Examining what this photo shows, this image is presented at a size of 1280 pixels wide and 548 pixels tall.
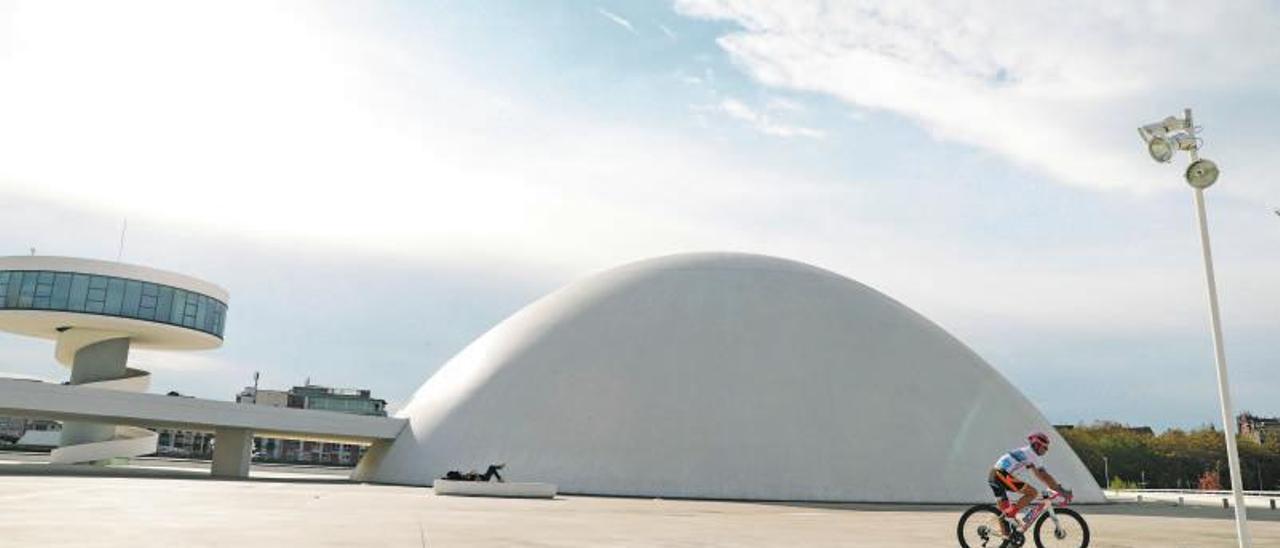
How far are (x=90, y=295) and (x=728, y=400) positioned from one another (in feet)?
144

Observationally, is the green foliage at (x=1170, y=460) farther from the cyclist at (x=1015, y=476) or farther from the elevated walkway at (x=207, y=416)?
the cyclist at (x=1015, y=476)

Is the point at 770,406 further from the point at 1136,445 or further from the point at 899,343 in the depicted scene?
the point at 1136,445

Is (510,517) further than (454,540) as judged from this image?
Yes

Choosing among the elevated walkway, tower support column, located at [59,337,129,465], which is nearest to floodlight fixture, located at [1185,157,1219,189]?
the elevated walkway

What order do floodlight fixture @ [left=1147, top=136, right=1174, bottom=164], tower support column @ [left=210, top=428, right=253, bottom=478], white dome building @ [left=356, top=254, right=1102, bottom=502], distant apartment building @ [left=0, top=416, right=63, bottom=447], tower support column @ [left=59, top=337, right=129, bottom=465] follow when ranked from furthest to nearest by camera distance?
distant apartment building @ [left=0, top=416, right=63, bottom=447]
tower support column @ [left=59, top=337, right=129, bottom=465]
tower support column @ [left=210, top=428, right=253, bottom=478]
white dome building @ [left=356, top=254, right=1102, bottom=502]
floodlight fixture @ [left=1147, top=136, right=1174, bottom=164]

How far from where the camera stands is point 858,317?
1812 inches

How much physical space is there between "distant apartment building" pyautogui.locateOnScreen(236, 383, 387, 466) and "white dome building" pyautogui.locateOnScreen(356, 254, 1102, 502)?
123 metres

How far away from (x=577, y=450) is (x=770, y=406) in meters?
8.69

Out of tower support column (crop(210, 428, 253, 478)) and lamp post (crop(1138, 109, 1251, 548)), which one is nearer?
lamp post (crop(1138, 109, 1251, 548))

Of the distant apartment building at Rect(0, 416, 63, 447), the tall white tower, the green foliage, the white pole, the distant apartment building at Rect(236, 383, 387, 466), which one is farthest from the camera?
the distant apartment building at Rect(236, 383, 387, 466)

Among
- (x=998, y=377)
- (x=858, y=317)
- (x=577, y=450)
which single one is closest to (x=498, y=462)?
(x=577, y=450)

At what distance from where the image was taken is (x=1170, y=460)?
111m

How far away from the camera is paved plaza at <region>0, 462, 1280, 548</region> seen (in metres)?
13.5

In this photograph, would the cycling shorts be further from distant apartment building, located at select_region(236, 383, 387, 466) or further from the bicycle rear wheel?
distant apartment building, located at select_region(236, 383, 387, 466)
